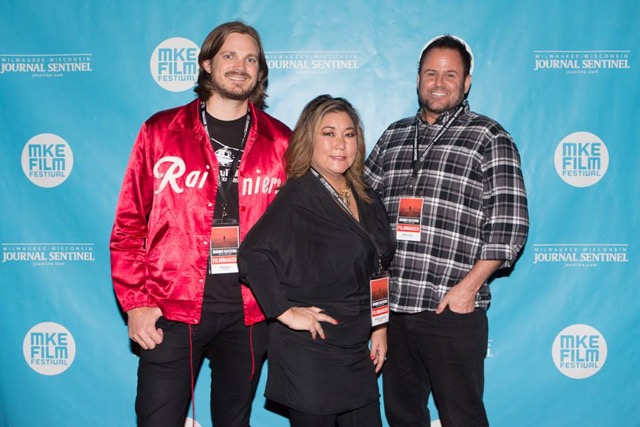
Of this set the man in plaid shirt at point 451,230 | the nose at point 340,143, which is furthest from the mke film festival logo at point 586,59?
the nose at point 340,143

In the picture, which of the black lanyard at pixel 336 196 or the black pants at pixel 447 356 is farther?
the black pants at pixel 447 356

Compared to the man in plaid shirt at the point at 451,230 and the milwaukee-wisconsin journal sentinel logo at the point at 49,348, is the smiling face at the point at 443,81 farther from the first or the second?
the milwaukee-wisconsin journal sentinel logo at the point at 49,348

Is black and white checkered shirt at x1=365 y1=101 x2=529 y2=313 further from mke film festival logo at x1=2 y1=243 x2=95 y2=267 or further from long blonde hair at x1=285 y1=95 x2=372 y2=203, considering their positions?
mke film festival logo at x1=2 y1=243 x2=95 y2=267

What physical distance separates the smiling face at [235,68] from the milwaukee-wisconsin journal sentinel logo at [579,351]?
6.77 ft

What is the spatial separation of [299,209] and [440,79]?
2.73 ft

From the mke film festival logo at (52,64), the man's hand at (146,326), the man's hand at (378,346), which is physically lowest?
the man's hand at (378,346)

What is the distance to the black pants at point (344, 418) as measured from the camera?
187cm

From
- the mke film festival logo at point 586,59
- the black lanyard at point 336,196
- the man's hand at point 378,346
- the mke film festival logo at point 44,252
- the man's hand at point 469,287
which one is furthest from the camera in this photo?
the mke film festival logo at point 44,252

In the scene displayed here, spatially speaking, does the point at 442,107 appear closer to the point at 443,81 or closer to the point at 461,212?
the point at 443,81

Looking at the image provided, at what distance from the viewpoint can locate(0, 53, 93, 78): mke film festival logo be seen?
286 cm

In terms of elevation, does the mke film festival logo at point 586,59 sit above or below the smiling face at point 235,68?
above

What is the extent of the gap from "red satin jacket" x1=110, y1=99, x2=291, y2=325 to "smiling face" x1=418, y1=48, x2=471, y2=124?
75cm

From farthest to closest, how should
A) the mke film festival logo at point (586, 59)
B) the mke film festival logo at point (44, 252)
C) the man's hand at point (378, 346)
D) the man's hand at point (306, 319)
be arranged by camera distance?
the mke film festival logo at point (44, 252) < the mke film festival logo at point (586, 59) < the man's hand at point (378, 346) < the man's hand at point (306, 319)

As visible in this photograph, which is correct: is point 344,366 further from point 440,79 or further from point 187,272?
point 440,79
